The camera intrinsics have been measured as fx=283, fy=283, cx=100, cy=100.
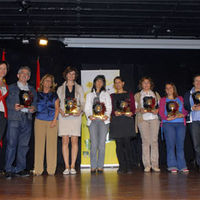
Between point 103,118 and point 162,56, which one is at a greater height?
point 162,56

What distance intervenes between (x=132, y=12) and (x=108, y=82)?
4.79 feet

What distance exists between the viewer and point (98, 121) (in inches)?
182

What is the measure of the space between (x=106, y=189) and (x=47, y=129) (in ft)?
5.83

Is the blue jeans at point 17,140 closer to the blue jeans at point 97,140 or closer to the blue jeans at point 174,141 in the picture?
the blue jeans at point 97,140

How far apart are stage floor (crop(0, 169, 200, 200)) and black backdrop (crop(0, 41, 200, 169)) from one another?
7.89 feet

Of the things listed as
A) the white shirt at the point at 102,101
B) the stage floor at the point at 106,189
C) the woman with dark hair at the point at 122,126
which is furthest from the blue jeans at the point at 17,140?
the woman with dark hair at the point at 122,126

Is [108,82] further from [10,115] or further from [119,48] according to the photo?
[10,115]

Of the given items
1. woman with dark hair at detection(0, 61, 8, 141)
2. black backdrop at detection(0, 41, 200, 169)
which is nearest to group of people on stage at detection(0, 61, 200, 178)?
woman with dark hair at detection(0, 61, 8, 141)

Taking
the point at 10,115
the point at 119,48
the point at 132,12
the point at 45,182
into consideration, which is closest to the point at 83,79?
the point at 119,48

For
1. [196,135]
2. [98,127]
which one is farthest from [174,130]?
[98,127]

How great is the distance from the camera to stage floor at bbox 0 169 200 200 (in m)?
2.75

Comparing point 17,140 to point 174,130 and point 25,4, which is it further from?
point 174,130

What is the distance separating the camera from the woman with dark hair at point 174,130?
456 centimetres

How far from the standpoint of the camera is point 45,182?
144 inches
